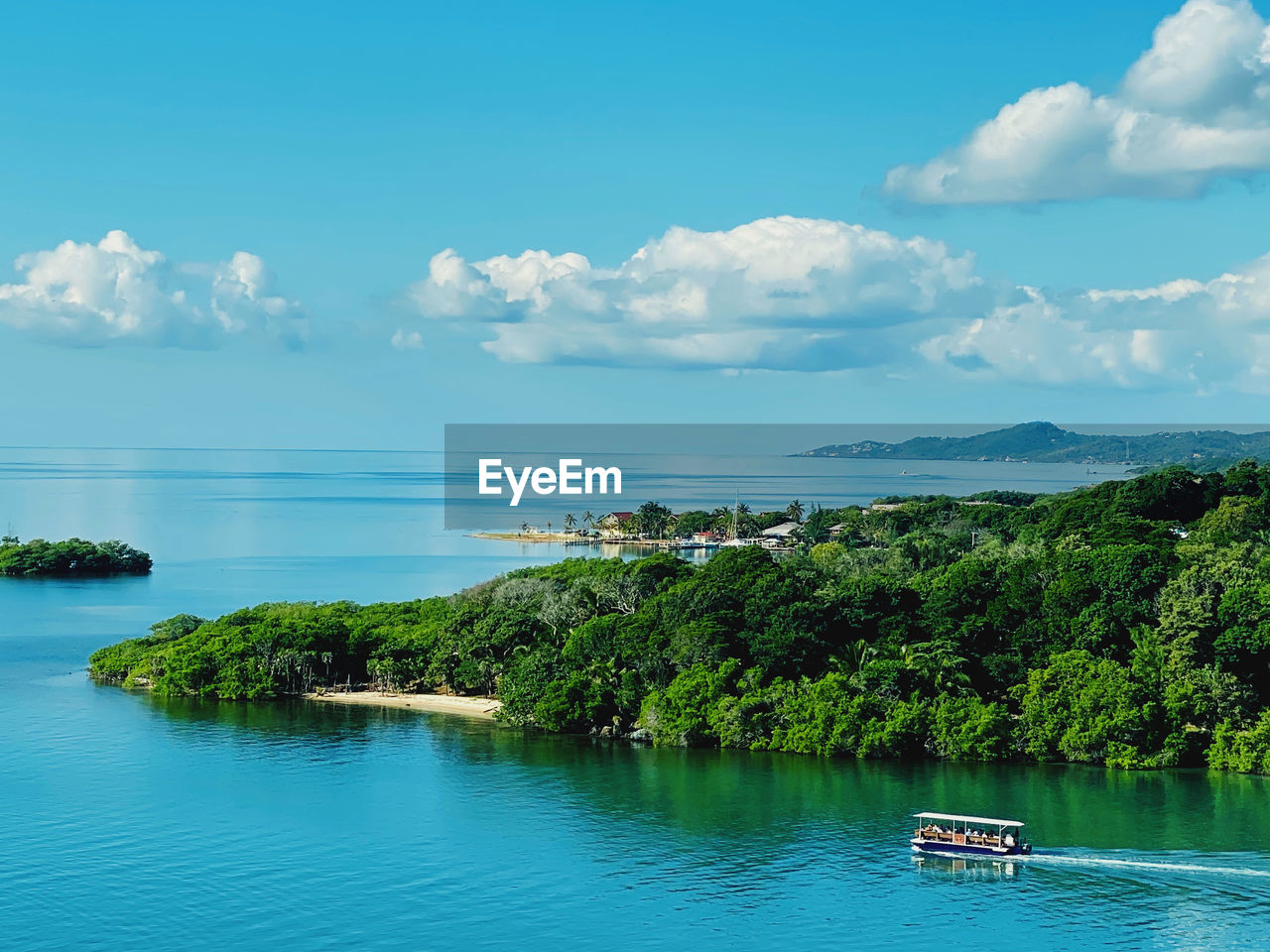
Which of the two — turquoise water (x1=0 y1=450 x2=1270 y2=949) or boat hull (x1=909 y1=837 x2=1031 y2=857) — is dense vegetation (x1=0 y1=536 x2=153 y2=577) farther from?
boat hull (x1=909 y1=837 x2=1031 y2=857)

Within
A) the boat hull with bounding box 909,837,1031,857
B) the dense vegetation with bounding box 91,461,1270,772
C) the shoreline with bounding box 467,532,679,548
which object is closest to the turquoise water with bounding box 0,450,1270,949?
the boat hull with bounding box 909,837,1031,857

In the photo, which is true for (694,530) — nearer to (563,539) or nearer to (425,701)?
(563,539)

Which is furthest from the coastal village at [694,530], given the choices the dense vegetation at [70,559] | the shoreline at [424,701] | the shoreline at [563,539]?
the shoreline at [424,701]

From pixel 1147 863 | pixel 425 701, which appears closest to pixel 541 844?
pixel 1147 863

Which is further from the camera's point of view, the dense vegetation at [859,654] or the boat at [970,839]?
the dense vegetation at [859,654]

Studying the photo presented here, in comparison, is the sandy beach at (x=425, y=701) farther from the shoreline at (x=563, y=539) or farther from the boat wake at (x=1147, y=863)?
the shoreline at (x=563, y=539)
